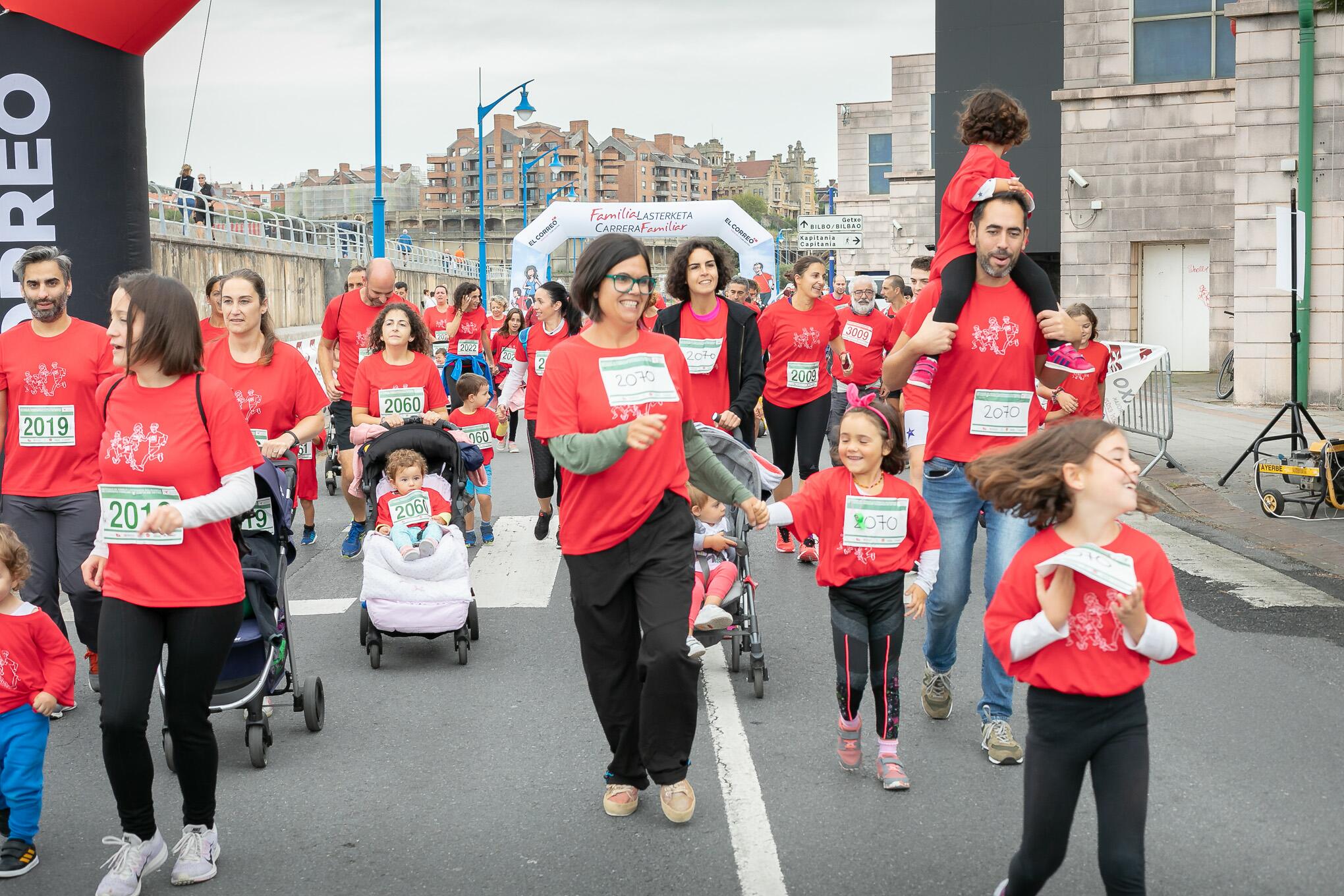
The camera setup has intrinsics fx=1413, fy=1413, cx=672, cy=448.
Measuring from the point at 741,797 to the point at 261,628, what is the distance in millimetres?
2066

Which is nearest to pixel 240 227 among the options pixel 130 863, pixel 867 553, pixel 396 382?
pixel 396 382

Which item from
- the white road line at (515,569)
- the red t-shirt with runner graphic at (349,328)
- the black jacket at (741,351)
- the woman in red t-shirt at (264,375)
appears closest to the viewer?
the woman in red t-shirt at (264,375)

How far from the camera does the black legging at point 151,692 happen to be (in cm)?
431

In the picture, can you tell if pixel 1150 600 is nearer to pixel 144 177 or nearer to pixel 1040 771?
pixel 1040 771

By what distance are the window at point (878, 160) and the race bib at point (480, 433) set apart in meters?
57.5

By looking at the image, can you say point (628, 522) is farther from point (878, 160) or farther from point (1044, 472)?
point (878, 160)

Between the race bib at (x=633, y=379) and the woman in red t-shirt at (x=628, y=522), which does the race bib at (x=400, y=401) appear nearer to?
the woman in red t-shirt at (x=628, y=522)

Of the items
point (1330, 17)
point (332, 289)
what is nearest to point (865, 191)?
point (332, 289)

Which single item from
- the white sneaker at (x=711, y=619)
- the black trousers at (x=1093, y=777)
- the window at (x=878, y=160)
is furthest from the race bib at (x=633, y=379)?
the window at (x=878, y=160)

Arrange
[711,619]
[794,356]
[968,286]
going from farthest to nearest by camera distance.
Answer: [794,356]
[711,619]
[968,286]

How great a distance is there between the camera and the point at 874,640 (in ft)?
17.6

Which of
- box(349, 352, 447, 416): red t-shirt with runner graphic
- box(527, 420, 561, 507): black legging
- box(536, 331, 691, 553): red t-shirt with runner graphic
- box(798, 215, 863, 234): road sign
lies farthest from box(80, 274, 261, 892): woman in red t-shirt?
box(798, 215, 863, 234): road sign

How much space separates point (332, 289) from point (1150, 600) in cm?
4075

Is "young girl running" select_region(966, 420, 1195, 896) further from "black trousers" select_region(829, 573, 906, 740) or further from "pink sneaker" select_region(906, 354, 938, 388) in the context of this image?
"pink sneaker" select_region(906, 354, 938, 388)
